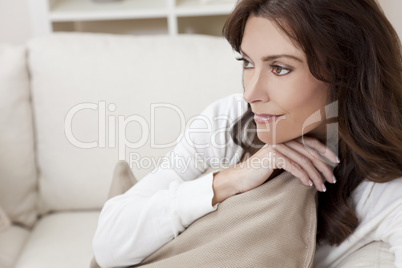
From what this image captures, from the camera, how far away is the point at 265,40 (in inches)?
42.3

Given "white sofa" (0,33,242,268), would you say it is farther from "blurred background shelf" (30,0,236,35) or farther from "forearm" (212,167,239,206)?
"forearm" (212,167,239,206)

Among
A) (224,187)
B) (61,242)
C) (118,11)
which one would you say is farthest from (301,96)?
(118,11)

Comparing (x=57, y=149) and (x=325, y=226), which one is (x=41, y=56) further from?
(x=325, y=226)

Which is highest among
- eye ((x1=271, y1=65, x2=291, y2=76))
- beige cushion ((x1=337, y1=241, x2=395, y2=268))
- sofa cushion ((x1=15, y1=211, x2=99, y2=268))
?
eye ((x1=271, y1=65, x2=291, y2=76))

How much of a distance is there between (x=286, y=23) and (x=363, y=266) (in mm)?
504

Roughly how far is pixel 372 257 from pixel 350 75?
0.37 m

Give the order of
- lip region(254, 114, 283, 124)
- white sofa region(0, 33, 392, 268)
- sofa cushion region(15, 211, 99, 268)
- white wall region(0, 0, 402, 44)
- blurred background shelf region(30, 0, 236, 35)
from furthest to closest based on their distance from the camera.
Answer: white wall region(0, 0, 402, 44) < blurred background shelf region(30, 0, 236, 35) < white sofa region(0, 33, 392, 268) < sofa cushion region(15, 211, 99, 268) < lip region(254, 114, 283, 124)


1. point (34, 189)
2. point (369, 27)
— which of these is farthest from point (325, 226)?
point (34, 189)

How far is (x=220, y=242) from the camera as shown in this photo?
1.13 metres

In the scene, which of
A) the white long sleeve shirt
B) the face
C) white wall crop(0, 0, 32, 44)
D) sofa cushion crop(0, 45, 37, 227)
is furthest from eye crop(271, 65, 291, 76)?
white wall crop(0, 0, 32, 44)

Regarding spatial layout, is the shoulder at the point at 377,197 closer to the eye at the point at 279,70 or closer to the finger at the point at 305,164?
the finger at the point at 305,164

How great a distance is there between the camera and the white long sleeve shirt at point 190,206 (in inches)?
46.2

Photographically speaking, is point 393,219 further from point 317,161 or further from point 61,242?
point 61,242

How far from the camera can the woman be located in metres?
1.04
